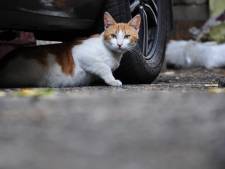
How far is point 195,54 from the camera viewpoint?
8297 millimetres

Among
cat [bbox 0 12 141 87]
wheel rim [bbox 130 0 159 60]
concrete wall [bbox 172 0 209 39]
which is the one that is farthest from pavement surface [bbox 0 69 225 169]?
concrete wall [bbox 172 0 209 39]

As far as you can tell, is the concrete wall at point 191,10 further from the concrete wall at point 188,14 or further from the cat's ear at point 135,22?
the cat's ear at point 135,22

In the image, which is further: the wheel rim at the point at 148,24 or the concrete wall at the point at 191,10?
the concrete wall at the point at 191,10

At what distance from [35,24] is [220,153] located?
2.05m

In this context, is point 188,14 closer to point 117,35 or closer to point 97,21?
point 97,21

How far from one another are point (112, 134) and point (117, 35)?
2.23m

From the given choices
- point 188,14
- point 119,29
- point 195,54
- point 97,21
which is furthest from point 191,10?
point 119,29

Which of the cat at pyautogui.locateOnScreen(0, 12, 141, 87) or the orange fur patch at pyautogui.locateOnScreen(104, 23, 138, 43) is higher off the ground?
the orange fur patch at pyautogui.locateOnScreen(104, 23, 138, 43)

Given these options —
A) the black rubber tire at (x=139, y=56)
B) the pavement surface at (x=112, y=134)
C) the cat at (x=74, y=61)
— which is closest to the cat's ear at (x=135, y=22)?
the cat at (x=74, y=61)

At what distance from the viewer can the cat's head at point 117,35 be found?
4215mm

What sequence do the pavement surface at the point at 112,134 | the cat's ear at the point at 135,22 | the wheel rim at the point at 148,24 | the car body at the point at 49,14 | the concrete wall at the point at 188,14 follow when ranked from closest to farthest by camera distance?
the pavement surface at the point at 112,134, the car body at the point at 49,14, the cat's ear at the point at 135,22, the wheel rim at the point at 148,24, the concrete wall at the point at 188,14

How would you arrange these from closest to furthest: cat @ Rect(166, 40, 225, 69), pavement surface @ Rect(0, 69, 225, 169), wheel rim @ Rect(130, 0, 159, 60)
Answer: pavement surface @ Rect(0, 69, 225, 169), wheel rim @ Rect(130, 0, 159, 60), cat @ Rect(166, 40, 225, 69)

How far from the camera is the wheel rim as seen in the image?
4.77 metres

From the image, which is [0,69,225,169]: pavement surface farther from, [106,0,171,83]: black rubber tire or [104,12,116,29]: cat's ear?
[106,0,171,83]: black rubber tire
